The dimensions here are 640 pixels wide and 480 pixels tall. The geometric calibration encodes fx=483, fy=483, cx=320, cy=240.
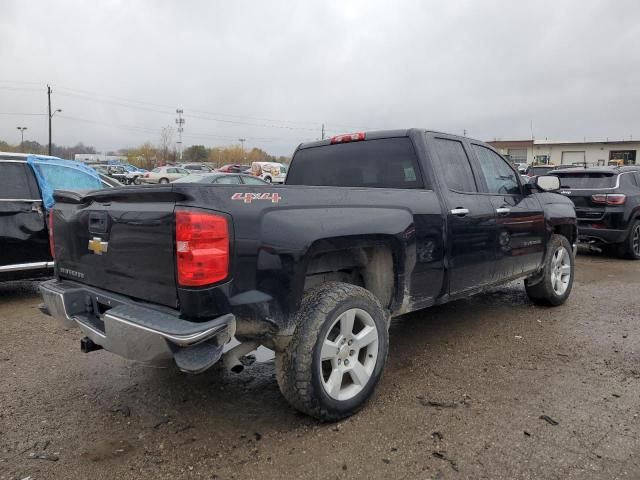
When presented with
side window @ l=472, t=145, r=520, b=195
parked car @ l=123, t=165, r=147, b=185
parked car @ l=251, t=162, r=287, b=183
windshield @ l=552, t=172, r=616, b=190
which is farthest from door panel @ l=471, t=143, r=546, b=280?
parked car @ l=251, t=162, r=287, b=183

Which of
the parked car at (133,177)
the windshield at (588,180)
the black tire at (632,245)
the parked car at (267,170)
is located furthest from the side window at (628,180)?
the parked car at (267,170)

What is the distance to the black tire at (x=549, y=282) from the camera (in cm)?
538

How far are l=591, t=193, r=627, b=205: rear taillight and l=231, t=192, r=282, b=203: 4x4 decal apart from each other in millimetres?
8241

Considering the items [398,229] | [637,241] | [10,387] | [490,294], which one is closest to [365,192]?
[398,229]

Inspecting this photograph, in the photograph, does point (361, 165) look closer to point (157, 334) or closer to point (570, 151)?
point (157, 334)

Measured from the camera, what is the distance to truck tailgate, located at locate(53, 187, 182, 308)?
2.54 meters

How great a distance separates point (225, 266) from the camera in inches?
95.8

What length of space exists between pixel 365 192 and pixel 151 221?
1.37 meters

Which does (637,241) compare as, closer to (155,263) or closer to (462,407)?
(462,407)

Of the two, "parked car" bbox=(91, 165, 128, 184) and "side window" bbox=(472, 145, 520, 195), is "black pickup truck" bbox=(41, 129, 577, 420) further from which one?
"parked car" bbox=(91, 165, 128, 184)

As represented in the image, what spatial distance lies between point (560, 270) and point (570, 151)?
6423cm

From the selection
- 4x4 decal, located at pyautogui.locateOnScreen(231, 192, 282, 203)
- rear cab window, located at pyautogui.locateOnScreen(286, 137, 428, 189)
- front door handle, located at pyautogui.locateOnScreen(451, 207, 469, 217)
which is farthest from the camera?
rear cab window, located at pyautogui.locateOnScreen(286, 137, 428, 189)

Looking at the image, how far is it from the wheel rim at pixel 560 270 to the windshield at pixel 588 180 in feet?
14.1

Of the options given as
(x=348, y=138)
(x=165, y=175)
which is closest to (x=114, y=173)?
(x=165, y=175)
